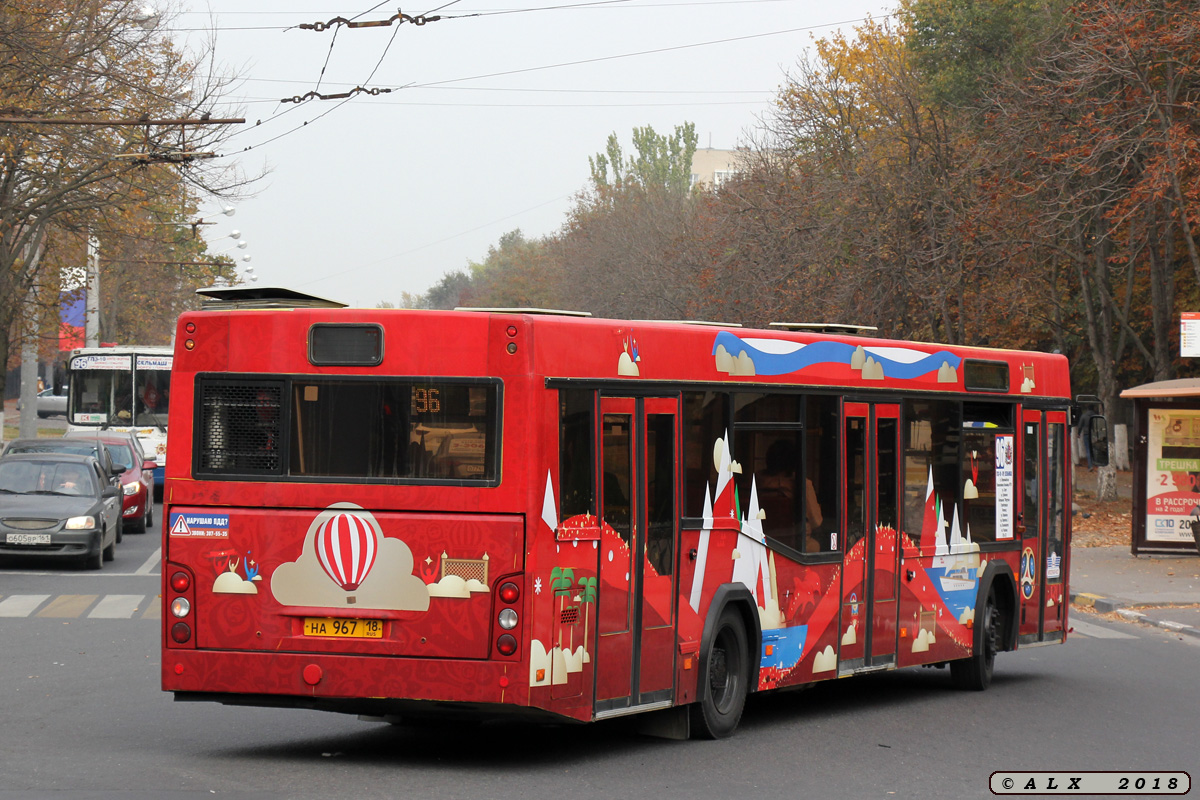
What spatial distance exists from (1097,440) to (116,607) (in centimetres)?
1064

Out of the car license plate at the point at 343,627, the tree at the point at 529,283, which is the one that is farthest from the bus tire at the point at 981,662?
the tree at the point at 529,283

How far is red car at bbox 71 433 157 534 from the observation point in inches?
1139

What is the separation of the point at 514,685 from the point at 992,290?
30.2 meters

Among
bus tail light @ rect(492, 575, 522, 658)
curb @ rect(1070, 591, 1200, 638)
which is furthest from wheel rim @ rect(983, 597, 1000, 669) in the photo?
bus tail light @ rect(492, 575, 522, 658)

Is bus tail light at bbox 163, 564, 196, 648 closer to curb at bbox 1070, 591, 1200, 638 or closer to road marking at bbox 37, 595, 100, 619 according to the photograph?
road marking at bbox 37, 595, 100, 619

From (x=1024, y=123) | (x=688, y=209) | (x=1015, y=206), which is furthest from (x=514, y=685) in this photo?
(x=688, y=209)

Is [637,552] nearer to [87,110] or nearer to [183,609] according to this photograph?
[183,609]

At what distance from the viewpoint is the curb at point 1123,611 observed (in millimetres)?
17747

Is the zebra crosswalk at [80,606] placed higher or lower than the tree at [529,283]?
lower

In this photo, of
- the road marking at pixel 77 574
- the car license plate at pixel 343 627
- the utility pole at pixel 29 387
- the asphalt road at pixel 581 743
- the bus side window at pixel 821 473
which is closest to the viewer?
the asphalt road at pixel 581 743

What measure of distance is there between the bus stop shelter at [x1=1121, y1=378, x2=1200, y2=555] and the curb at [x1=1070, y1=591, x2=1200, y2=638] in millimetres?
5576

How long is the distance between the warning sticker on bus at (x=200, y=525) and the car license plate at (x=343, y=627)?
700 millimetres

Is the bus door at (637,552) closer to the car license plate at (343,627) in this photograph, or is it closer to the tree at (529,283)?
the car license plate at (343,627)

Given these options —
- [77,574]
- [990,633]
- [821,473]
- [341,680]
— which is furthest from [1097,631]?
[77,574]
